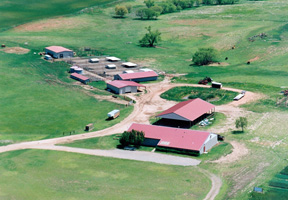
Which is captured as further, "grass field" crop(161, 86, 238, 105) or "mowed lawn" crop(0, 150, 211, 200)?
"grass field" crop(161, 86, 238, 105)

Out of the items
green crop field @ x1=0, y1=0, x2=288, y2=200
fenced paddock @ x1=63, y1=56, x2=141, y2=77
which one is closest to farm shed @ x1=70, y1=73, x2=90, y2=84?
green crop field @ x1=0, y1=0, x2=288, y2=200

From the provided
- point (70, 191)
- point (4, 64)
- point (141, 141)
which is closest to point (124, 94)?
point (141, 141)

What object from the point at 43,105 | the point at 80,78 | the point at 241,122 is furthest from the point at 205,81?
the point at 43,105

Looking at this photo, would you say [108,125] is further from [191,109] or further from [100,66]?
[100,66]

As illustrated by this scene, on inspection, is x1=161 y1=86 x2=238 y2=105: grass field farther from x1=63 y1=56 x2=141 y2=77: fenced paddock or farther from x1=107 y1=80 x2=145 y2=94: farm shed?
x1=63 y1=56 x2=141 y2=77: fenced paddock

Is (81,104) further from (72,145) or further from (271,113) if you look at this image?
(271,113)

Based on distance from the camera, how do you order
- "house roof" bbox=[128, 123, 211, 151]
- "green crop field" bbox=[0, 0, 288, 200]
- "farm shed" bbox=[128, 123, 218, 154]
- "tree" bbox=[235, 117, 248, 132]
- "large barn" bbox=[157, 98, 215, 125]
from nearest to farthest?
1. "green crop field" bbox=[0, 0, 288, 200]
2. "farm shed" bbox=[128, 123, 218, 154]
3. "house roof" bbox=[128, 123, 211, 151]
4. "tree" bbox=[235, 117, 248, 132]
5. "large barn" bbox=[157, 98, 215, 125]
